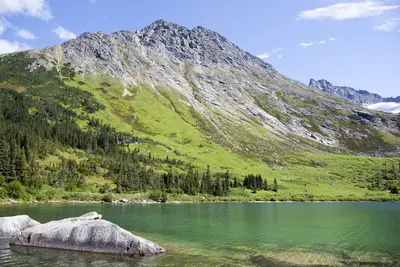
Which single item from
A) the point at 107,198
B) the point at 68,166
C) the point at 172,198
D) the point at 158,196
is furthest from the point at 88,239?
the point at 68,166

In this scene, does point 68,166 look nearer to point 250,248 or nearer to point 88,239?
point 88,239

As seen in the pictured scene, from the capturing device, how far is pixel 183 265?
32.5m

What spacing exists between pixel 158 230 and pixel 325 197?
486ft

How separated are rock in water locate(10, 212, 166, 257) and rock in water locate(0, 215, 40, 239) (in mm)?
4322

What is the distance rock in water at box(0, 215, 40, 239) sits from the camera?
44094mm

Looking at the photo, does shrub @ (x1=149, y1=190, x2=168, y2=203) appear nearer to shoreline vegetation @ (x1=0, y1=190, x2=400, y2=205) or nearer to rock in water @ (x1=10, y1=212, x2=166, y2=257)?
shoreline vegetation @ (x1=0, y1=190, x2=400, y2=205)

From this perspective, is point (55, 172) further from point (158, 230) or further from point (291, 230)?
point (291, 230)

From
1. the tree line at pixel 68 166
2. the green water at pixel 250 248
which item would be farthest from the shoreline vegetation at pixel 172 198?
the green water at pixel 250 248

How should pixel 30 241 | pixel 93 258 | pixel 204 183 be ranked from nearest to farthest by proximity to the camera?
pixel 93 258 < pixel 30 241 < pixel 204 183

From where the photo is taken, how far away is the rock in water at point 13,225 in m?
44.1

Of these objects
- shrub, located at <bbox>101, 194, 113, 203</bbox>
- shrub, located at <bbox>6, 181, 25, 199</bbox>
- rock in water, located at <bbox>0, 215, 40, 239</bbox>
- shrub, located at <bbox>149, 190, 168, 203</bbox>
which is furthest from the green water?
shrub, located at <bbox>149, 190, 168, 203</bbox>

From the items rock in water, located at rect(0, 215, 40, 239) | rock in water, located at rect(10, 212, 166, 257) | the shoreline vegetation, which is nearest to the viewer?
rock in water, located at rect(10, 212, 166, 257)

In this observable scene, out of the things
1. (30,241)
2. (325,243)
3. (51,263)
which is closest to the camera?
(51,263)

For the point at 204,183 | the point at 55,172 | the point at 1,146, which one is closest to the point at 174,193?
the point at 204,183
